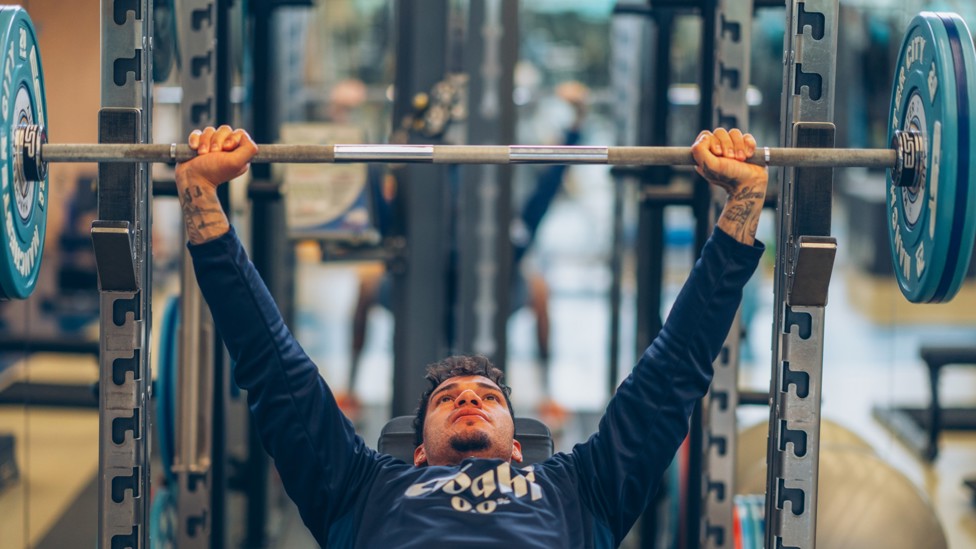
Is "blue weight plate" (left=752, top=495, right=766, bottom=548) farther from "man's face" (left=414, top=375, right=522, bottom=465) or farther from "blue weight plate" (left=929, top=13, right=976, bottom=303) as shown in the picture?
"blue weight plate" (left=929, top=13, right=976, bottom=303)

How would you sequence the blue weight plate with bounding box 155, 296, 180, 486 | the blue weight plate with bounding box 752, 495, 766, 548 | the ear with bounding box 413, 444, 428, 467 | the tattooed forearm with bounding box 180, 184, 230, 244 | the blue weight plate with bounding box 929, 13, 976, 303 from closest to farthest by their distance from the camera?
1. the blue weight plate with bounding box 929, 13, 976, 303
2. the tattooed forearm with bounding box 180, 184, 230, 244
3. the ear with bounding box 413, 444, 428, 467
4. the blue weight plate with bounding box 752, 495, 766, 548
5. the blue weight plate with bounding box 155, 296, 180, 486

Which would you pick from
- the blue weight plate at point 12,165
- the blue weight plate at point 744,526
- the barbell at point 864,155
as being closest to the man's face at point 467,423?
the barbell at point 864,155

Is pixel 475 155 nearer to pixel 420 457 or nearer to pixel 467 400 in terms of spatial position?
pixel 467 400

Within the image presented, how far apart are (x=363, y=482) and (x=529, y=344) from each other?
4.30 metres

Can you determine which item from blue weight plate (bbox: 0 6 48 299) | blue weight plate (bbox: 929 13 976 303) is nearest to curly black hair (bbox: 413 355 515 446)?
blue weight plate (bbox: 0 6 48 299)

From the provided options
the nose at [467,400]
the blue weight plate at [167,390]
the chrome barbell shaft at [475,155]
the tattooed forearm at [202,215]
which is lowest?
the blue weight plate at [167,390]

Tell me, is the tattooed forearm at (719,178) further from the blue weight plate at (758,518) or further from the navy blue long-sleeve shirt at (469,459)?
the blue weight plate at (758,518)

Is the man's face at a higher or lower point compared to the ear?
higher

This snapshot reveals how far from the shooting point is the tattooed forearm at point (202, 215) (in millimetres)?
1842

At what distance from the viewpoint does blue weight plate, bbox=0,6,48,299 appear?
177cm

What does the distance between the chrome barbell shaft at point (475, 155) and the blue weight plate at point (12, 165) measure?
9cm

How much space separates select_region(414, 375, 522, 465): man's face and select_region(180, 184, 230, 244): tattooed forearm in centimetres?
52

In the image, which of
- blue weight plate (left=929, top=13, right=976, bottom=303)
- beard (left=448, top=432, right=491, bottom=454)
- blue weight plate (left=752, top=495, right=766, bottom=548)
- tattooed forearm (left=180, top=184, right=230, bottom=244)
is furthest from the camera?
blue weight plate (left=752, top=495, right=766, bottom=548)

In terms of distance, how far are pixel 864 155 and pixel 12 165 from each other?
1379 mm
